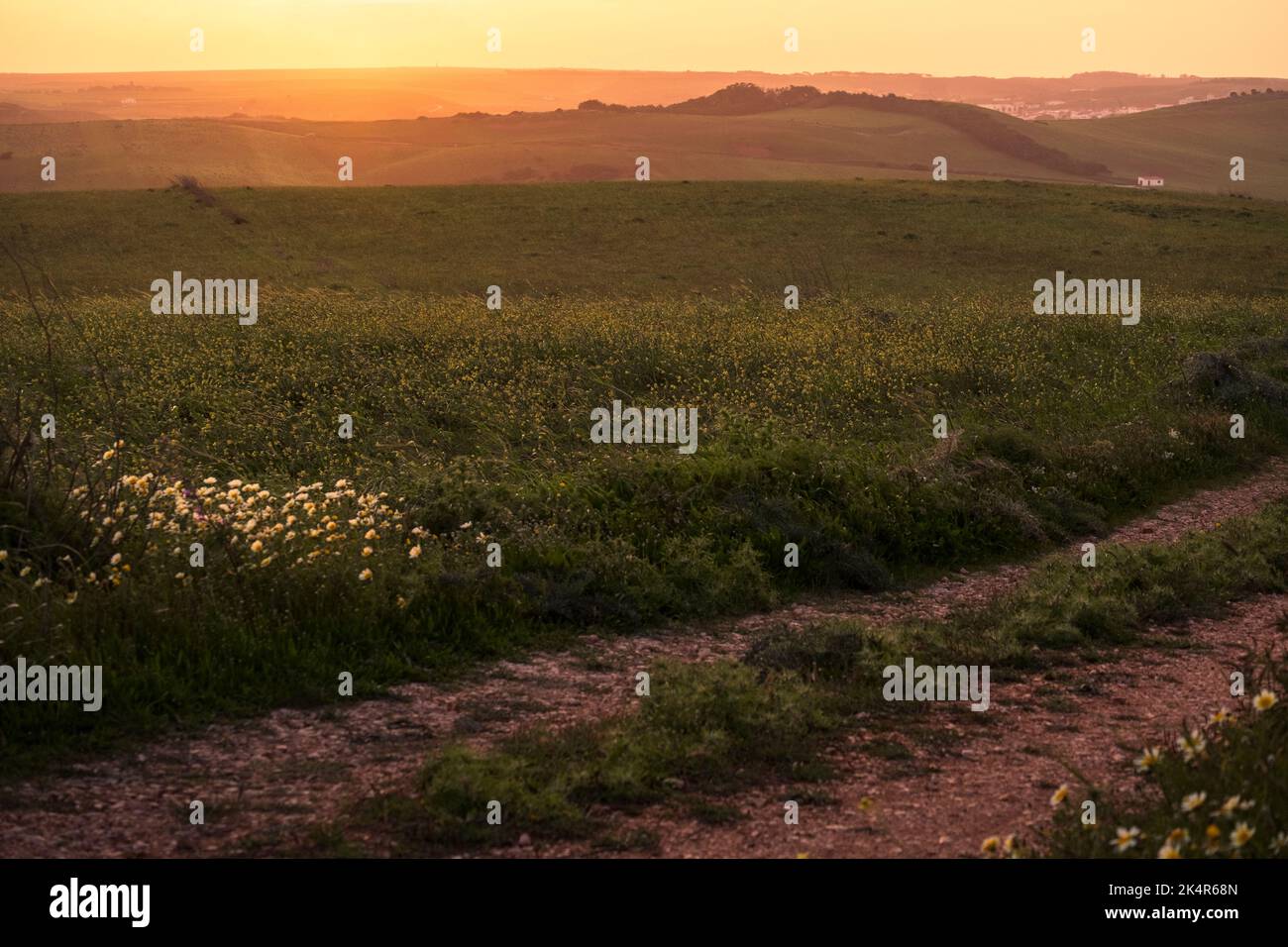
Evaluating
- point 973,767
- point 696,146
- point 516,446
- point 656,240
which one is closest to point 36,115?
point 696,146

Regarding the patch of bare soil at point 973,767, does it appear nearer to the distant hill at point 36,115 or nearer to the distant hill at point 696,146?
the distant hill at point 696,146

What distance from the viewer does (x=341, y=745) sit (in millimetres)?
6555

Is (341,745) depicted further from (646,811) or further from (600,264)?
(600,264)

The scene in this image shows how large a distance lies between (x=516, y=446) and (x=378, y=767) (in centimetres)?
821

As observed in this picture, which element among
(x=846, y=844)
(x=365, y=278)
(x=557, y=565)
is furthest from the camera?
(x=365, y=278)

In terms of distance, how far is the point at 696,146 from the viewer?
81875 millimetres

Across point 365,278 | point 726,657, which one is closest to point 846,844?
point 726,657

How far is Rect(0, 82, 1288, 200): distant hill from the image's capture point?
6241 cm

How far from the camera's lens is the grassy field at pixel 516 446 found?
7750mm

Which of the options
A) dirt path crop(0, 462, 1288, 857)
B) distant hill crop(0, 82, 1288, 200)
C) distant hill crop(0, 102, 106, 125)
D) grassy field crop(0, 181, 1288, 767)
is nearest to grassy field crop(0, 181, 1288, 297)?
grassy field crop(0, 181, 1288, 767)

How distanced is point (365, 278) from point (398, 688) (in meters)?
25.7

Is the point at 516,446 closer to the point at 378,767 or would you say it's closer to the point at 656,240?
the point at 378,767

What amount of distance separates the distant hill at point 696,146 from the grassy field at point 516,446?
3037 centimetres

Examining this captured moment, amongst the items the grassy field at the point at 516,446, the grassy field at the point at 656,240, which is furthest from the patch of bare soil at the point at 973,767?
the grassy field at the point at 656,240
